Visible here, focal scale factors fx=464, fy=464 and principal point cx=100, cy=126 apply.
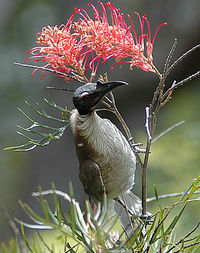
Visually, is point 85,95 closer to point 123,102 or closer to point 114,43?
point 114,43

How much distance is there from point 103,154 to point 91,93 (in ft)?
1.54

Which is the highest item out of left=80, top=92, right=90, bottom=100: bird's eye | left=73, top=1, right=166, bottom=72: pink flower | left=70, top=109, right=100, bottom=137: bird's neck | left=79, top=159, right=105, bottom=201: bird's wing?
left=73, top=1, right=166, bottom=72: pink flower

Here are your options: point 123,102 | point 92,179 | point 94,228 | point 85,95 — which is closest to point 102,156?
point 92,179

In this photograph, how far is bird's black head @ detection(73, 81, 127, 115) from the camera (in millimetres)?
1434

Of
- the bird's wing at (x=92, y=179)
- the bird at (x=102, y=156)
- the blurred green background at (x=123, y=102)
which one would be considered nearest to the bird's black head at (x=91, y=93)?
the bird at (x=102, y=156)

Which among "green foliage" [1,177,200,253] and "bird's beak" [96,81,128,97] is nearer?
"green foliage" [1,177,200,253]

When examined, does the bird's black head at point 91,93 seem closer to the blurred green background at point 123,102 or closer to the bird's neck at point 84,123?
the bird's neck at point 84,123

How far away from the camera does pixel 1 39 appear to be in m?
6.39

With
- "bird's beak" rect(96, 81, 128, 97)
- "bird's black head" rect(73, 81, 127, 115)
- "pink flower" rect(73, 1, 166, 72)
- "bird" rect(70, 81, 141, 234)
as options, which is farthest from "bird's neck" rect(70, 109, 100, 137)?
"pink flower" rect(73, 1, 166, 72)

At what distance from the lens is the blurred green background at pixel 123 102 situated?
3242mm

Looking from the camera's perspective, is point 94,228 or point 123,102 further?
point 123,102

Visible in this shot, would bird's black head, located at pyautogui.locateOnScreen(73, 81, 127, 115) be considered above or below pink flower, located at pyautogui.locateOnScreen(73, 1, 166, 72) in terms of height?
below

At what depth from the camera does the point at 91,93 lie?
4.87 feet

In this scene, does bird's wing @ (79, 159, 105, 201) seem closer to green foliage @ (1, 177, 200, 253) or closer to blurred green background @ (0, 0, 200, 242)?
green foliage @ (1, 177, 200, 253)
